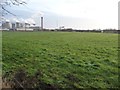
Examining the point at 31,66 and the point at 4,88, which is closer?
the point at 4,88

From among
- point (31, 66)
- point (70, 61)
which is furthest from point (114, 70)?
point (31, 66)

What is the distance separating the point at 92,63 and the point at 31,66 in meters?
2.80

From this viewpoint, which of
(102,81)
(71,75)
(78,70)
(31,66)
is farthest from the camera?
(31,66)

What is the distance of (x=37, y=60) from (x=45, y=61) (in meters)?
0.58

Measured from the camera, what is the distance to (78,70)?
37.9ft

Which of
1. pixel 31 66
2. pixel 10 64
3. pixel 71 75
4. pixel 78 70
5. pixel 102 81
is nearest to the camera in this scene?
pixel 102 81

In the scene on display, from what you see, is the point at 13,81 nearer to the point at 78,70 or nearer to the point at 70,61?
the point at 78,70

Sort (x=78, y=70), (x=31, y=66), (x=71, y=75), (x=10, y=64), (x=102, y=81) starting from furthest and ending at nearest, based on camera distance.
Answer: (x=10, y=64) → (x=31, y=66) → (x=78, y=70) → (x=71, y=75) → (x=102, y=81)

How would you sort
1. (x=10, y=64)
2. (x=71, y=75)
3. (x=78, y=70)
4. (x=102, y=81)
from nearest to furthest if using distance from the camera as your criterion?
1. (x=102, y=81)
2. (x=71, y=75)
3. (x=78, y=70)
4. (x=10, y=64)

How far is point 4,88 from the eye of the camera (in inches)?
398

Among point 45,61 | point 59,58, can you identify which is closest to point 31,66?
point 45,61

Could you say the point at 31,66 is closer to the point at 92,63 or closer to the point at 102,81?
the point at 92,63

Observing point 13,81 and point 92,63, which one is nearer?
point 13,81

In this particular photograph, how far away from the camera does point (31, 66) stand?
41.5 ft
